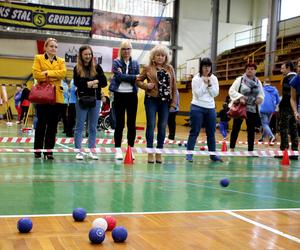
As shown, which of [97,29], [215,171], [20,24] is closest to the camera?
[215,171]

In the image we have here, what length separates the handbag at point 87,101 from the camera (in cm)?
643

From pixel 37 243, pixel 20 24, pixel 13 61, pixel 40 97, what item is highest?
pixel 20 24

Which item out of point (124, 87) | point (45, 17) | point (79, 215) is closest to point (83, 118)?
point (124, 87)

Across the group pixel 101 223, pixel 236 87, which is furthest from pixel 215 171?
pixel 101 223

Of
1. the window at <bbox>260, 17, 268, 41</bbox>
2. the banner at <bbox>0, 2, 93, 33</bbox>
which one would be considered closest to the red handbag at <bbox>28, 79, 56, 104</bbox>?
the banner at <bbox>0, 2, 93, 33</bbox>

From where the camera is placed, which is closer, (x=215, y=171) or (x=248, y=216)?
(x=248, y=216)

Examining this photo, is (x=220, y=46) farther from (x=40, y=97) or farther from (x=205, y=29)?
(x=40, y=97)

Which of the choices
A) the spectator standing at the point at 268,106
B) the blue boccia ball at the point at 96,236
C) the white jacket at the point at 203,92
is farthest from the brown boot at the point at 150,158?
the spectator standing at the point at 268,106

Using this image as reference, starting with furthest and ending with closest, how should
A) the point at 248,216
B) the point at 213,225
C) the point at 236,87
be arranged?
the point at 236,87
the point at 248,216
the point at 213,225

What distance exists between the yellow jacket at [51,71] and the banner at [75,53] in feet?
57.2

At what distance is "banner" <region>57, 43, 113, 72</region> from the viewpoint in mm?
23594

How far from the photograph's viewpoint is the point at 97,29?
23.6 metres

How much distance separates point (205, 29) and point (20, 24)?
1048 centimetres

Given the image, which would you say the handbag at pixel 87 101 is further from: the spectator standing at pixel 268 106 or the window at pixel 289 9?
the window at pixel 289 9
